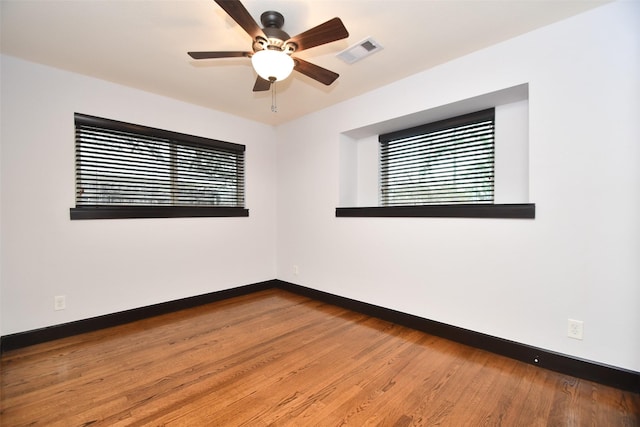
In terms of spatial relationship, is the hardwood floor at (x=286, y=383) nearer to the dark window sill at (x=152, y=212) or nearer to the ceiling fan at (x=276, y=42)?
the dark window sill at (x=152, y=212)

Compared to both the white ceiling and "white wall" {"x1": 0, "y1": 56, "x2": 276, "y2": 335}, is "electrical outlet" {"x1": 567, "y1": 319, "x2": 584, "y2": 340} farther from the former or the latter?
"white wall" {"x1": 0, "y1": 56, "x2": 276, "y2": 335}

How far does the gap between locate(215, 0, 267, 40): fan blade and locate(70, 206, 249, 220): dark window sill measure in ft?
7.57

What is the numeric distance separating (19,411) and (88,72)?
2733 millimetres

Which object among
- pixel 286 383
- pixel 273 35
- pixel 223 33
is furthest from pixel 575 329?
pixel 223 33

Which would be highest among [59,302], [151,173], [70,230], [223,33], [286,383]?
[223,33]

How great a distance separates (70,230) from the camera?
265cm

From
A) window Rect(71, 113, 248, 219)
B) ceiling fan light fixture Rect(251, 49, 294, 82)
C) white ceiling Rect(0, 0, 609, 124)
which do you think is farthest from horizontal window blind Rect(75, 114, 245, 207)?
ceiling fan light fixture Rect(251, 49, 294, 82)

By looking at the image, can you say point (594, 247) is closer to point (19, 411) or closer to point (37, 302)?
point (19, 411)

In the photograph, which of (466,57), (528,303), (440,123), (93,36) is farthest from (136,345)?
(466,57)

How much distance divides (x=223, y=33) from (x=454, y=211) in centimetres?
234

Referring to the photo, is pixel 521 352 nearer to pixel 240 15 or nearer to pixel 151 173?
pixel 240 15

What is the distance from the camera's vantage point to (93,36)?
83.9 inches

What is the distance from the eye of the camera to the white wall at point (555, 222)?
1.78m

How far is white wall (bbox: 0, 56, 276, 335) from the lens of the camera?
2404 mm
